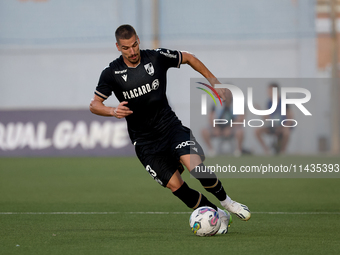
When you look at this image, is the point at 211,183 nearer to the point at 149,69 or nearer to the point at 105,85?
the point at 149,69

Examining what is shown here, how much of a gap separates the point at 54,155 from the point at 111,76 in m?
12.5

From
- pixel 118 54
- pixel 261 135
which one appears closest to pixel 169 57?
pixel 261 135

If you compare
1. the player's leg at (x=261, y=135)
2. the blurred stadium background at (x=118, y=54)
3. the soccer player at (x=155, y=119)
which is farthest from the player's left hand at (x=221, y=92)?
the player's leg at (x=261, y=135)

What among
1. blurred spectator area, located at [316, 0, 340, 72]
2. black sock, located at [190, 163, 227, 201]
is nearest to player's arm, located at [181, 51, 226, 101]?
black sock, located at [190, 163, 227, 201]

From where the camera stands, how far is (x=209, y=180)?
6020mm

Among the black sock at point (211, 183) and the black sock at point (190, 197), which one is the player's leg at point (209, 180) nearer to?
the black sock at point (211, 183)

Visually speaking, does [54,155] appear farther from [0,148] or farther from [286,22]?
[286,22]

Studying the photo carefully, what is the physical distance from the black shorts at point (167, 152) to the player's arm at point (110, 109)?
1.98 feet

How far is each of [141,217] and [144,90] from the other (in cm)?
174

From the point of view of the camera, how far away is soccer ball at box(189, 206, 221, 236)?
5711 millimetres

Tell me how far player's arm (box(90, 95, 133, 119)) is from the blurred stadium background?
11.8 metres

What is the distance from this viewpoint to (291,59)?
1994cm

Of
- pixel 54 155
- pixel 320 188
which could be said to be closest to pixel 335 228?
pixel 320 188

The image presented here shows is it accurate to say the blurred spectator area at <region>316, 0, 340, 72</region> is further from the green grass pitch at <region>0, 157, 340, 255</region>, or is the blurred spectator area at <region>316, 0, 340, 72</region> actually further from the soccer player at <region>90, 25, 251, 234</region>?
the soccer player at <region>90, 25, 251, 234</region>
